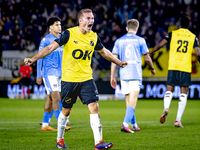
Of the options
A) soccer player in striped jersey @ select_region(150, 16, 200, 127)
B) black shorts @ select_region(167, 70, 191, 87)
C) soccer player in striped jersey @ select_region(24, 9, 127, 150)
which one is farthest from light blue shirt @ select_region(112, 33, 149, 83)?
soccer player in striped jersey @ select_region(24, 9, 127, 150)

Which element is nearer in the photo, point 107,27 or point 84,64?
point 84,64

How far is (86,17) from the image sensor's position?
4602 mm

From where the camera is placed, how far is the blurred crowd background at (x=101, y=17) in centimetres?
1966

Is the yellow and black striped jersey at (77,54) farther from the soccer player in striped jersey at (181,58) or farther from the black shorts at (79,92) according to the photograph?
the soccer player in striped jersey at (181,58)

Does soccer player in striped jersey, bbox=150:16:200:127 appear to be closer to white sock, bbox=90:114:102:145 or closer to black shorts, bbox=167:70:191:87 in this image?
black shorts, bbox=167:70:191:87

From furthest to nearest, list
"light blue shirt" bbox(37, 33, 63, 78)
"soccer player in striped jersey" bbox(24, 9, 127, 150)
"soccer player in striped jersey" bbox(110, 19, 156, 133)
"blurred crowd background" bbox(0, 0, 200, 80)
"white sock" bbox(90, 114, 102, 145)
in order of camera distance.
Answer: "blurred crowd background" bbox(0, 0, 200, 80), "light blue shirt" bbox(37, 33, 63, 78), "soccer player in striped jersey" bbox(110, 19, 156, 133), "soccer player in striped jersey" bbox(24, 9, 127, 150), "white sock" bbox(90, 114, 102, 145)

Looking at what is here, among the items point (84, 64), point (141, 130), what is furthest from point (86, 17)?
point (141, 130)

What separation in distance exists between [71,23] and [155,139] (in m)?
16.0

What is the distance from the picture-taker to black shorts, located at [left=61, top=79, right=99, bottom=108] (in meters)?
4.64

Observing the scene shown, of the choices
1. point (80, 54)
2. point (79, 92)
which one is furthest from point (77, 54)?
point (79, 92)

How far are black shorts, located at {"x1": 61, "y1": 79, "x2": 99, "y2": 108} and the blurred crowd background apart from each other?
575 inches

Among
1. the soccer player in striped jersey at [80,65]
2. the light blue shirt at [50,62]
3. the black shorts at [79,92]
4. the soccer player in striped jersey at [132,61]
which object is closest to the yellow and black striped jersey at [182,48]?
the soccer player in striped jersey at [132,61]

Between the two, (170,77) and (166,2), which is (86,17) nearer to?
(170,77)

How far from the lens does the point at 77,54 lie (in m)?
4.63
